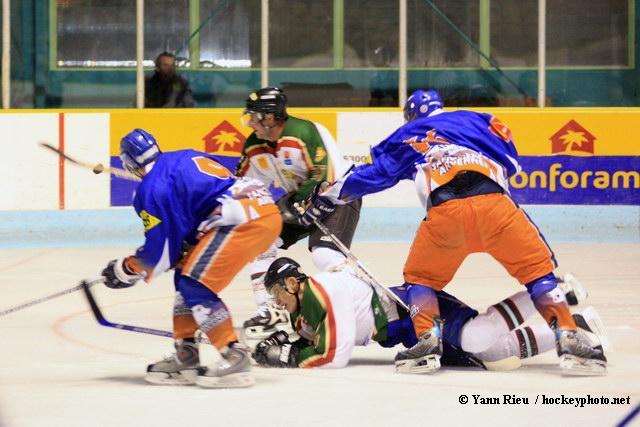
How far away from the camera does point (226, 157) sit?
10.1 meters

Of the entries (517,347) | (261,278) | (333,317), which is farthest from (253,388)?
(261,278)

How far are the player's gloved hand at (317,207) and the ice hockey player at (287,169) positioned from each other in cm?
44

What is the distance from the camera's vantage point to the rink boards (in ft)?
32.8

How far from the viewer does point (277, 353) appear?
525cm

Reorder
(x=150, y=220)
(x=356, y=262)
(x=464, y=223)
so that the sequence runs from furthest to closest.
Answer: (x=356, y=262), (x=464, y=223), (x=150, y=220)

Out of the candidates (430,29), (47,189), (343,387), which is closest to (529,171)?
(430,29)

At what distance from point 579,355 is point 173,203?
1.51 metres

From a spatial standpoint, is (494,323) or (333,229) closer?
(494,323)

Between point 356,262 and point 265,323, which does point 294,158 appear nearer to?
point 265,323

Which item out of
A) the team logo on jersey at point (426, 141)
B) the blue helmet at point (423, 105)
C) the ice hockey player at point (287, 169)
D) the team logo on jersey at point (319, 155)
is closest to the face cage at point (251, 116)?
the ice hockey player at point (287, 169)

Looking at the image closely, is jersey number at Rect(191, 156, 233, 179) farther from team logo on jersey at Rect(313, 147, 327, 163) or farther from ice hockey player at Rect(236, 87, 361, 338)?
team logo on jersey at Rect(313, 147, 327, 163)

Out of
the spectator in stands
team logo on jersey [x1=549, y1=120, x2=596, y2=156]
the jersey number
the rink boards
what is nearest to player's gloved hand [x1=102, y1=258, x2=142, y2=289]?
the jersey number

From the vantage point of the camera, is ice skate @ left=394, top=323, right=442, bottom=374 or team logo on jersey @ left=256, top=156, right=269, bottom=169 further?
team logo on jersey @ left=256, top=156, right=269, bottom=169

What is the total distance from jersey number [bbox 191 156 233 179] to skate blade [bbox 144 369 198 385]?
2.28 feet
